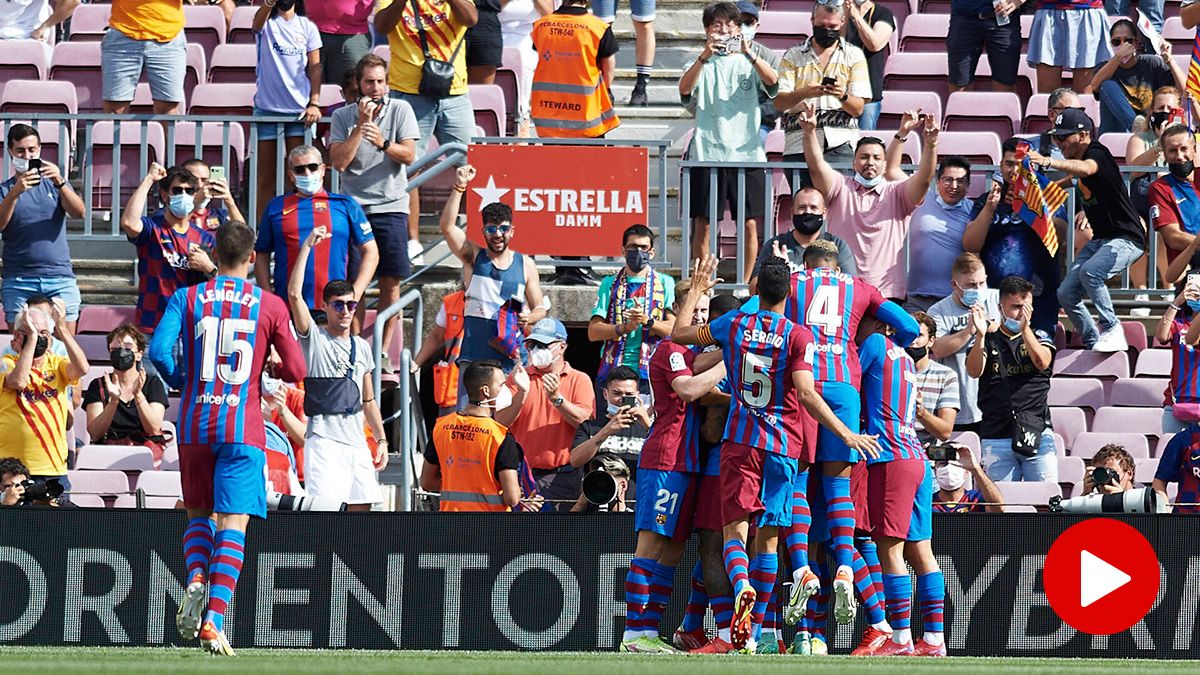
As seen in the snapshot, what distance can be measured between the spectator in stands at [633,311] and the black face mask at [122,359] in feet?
9.21

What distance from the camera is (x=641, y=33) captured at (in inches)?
641

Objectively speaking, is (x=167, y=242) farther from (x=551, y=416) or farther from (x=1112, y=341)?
(x=1112, y=341)

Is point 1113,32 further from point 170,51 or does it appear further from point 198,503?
point 198,503

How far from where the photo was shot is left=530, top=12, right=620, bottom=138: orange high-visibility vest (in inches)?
582

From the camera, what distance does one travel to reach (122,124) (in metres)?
15.0

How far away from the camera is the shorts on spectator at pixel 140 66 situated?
15.2 m

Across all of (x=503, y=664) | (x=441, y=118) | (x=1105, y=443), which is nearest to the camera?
(x=503, y=664)

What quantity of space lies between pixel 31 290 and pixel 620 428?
4.26 metres

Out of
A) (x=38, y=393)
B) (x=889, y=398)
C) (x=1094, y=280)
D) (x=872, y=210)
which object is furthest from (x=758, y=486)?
(x=38, y=393)

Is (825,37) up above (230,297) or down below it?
above

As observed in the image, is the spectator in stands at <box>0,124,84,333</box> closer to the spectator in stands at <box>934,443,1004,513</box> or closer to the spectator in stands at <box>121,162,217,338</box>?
the spectator in stands at <box>121,162,217,338</box>

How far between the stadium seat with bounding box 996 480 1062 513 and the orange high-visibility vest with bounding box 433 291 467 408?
3.42 metres

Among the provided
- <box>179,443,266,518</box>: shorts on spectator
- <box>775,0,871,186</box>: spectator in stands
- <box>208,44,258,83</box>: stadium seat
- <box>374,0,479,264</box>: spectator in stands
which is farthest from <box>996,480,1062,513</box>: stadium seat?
<box>208,44,258,83</box>: stadium seat

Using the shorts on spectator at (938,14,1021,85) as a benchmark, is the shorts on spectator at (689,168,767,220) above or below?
below
